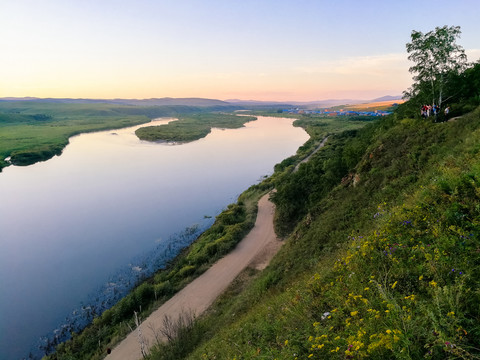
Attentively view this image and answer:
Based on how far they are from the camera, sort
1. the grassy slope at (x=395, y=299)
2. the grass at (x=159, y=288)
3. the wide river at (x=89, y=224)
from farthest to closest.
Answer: the wide river at (x=89, y=224) → the grass at (x=159, y=288) → the grassy slope at (x=395, y=299)

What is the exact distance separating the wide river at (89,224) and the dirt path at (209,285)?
5.45 metres

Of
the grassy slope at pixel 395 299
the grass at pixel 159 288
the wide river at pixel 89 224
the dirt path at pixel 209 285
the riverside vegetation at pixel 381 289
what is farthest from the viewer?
the wide river at pixel 89 224

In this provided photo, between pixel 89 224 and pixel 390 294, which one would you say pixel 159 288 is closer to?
pixel 89 224

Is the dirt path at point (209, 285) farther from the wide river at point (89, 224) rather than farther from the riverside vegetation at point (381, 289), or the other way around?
the wide river at point (89, 224)

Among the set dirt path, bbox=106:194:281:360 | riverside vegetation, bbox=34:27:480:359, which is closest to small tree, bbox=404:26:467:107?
riverside vegetation, bbox=34:27:480:359

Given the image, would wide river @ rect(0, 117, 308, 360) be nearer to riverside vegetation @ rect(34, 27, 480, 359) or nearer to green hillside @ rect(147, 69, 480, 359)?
riverside vegetation @ rect(34, 27, 480, 359)

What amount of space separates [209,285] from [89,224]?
19.3m

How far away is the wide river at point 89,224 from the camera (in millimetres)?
19297

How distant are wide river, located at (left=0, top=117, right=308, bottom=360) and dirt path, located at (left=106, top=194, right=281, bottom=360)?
5.45 m

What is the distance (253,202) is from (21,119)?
625ft

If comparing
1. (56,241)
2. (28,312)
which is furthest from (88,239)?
(28,312)

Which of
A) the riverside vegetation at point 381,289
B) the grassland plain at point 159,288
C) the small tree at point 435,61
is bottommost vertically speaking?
the grassland plain at point 159,288

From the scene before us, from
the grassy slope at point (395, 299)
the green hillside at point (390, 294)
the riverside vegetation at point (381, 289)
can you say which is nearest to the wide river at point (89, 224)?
the riverside vegetation at point (381, 289)

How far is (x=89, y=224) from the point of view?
30.7 meters
